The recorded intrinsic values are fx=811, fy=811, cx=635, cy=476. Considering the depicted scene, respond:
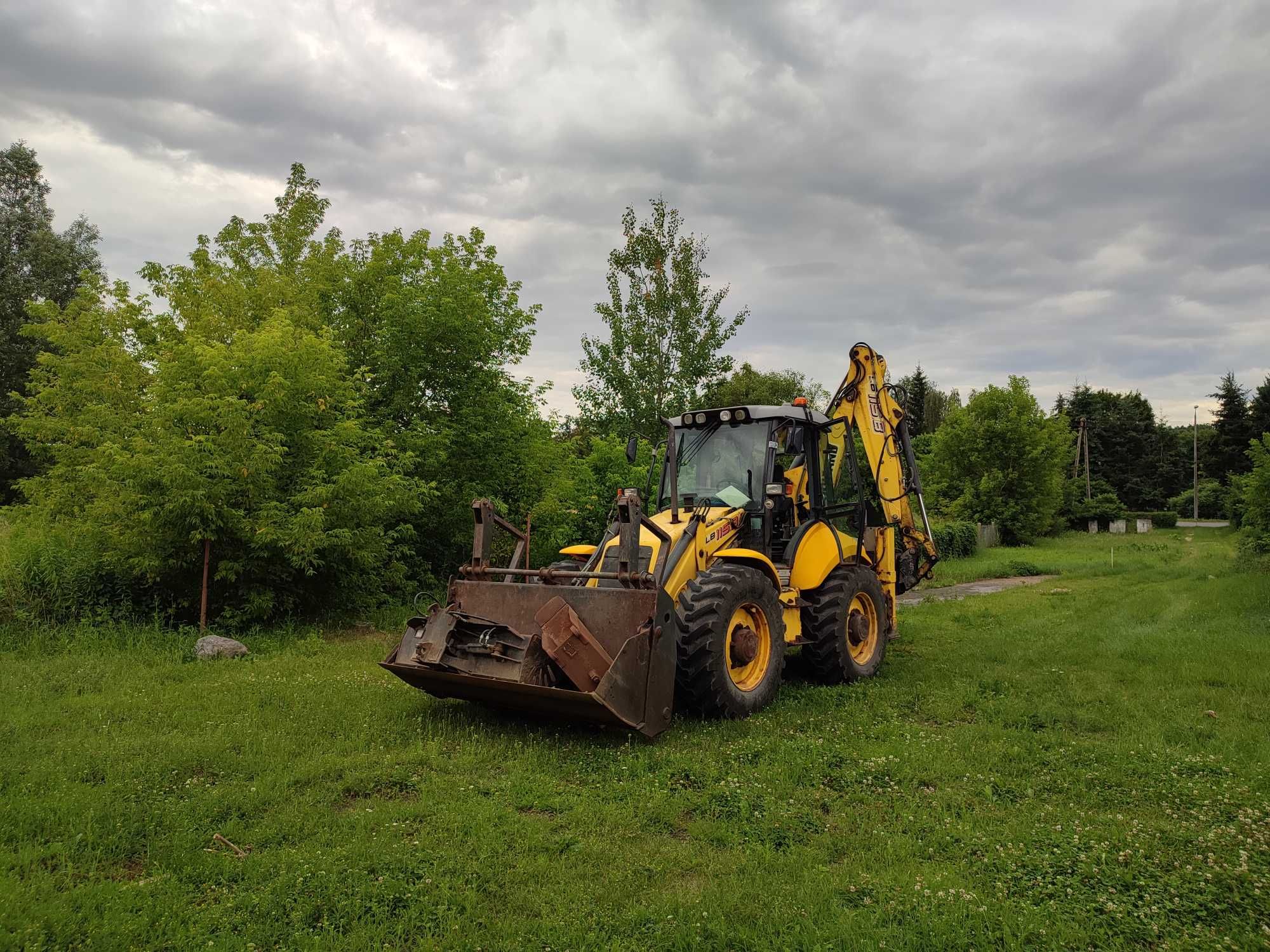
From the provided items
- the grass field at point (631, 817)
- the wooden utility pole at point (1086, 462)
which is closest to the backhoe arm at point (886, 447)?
the grass field at point (631, 817)

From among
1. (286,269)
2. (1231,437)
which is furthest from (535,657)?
(1231,437)

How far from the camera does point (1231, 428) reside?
53406 mm

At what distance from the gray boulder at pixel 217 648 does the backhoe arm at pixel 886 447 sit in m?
7.33

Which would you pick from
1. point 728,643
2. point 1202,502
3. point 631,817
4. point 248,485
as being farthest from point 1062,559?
point 1202,502

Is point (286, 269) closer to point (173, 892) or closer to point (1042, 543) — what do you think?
point (173, 892)

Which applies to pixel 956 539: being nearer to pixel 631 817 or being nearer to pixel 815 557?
pixel 815 557

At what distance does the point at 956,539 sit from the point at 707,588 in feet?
79.9

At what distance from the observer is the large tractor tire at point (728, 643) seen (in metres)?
6.38

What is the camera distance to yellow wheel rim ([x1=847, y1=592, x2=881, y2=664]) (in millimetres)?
8906

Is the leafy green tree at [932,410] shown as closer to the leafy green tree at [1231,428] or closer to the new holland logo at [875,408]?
the leafy green tree at [1231,428]

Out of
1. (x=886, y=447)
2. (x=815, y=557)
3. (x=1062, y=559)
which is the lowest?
(x=1062, y=559)

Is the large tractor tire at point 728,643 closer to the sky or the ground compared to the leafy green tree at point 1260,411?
closer to the ground

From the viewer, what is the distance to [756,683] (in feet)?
23.3

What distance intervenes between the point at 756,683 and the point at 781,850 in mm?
2748
